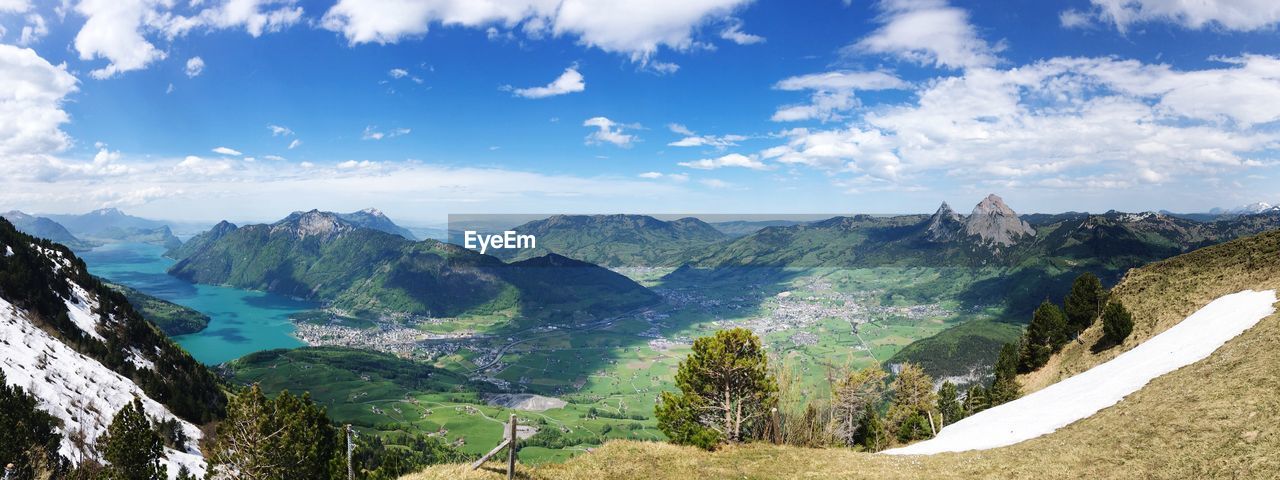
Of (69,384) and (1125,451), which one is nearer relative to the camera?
(1125,451)

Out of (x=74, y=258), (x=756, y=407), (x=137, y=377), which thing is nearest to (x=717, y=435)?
(x=756, y=407)

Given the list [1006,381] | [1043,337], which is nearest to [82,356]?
[1006,381]

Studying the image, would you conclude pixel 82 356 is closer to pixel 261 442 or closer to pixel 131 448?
pixel 131 448

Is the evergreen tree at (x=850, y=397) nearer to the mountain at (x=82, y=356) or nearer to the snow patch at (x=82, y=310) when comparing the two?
the mountain at (x=82, y=356)

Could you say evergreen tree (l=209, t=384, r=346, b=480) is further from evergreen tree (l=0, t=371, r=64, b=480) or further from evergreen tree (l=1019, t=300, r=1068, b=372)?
evergreen tree (l=1019, t=300, r=1068, b=372)

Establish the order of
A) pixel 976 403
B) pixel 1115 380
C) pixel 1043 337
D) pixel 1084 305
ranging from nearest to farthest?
pixel 1115 380 < pixel 1084 305 < pixel 976 403 < pixel 1043 337

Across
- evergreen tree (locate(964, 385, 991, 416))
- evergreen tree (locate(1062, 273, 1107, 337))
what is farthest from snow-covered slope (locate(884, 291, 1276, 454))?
evergreen tree (locate(964, 385, 991, 416))
